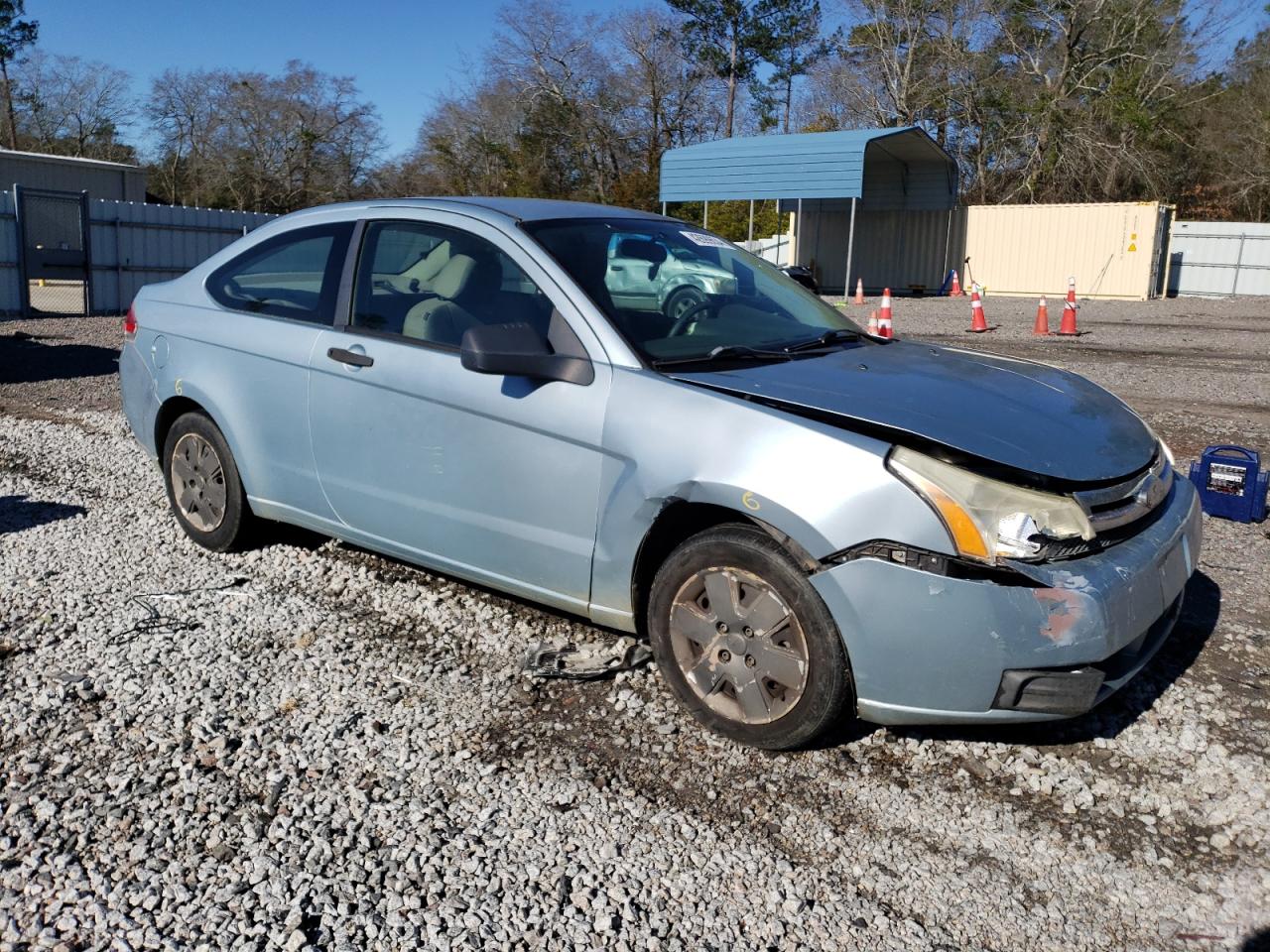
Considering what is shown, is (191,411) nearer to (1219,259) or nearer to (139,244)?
(139,244)

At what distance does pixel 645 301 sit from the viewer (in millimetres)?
3977

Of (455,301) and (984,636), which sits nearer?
(984,636)

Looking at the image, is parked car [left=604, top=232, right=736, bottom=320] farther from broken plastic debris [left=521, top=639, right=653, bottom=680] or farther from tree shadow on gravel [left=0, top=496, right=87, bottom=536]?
tree shadow on gravel [left=0, top=496, right=87, bottom=536]

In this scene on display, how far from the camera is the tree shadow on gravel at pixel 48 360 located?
448 inches

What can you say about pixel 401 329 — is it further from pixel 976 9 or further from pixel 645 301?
pixel 976 9


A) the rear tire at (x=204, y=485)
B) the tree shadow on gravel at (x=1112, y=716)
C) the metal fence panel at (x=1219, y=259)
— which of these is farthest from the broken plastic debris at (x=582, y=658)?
the metal fence panel at (x=1219, y=259)

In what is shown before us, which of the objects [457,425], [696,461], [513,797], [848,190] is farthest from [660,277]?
[848,190]

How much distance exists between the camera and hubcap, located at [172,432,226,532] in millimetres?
5094

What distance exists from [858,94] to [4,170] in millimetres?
34496

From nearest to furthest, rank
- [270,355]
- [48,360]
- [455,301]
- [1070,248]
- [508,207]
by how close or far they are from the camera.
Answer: [455,301] → [508,207] → [270,355] → [48,360] → [1070,248]

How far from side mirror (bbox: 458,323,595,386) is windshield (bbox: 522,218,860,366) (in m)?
0.22

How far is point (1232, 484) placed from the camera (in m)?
5.91

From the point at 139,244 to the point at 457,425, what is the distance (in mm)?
18839

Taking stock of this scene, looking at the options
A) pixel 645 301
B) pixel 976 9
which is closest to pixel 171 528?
pixel 645 301
